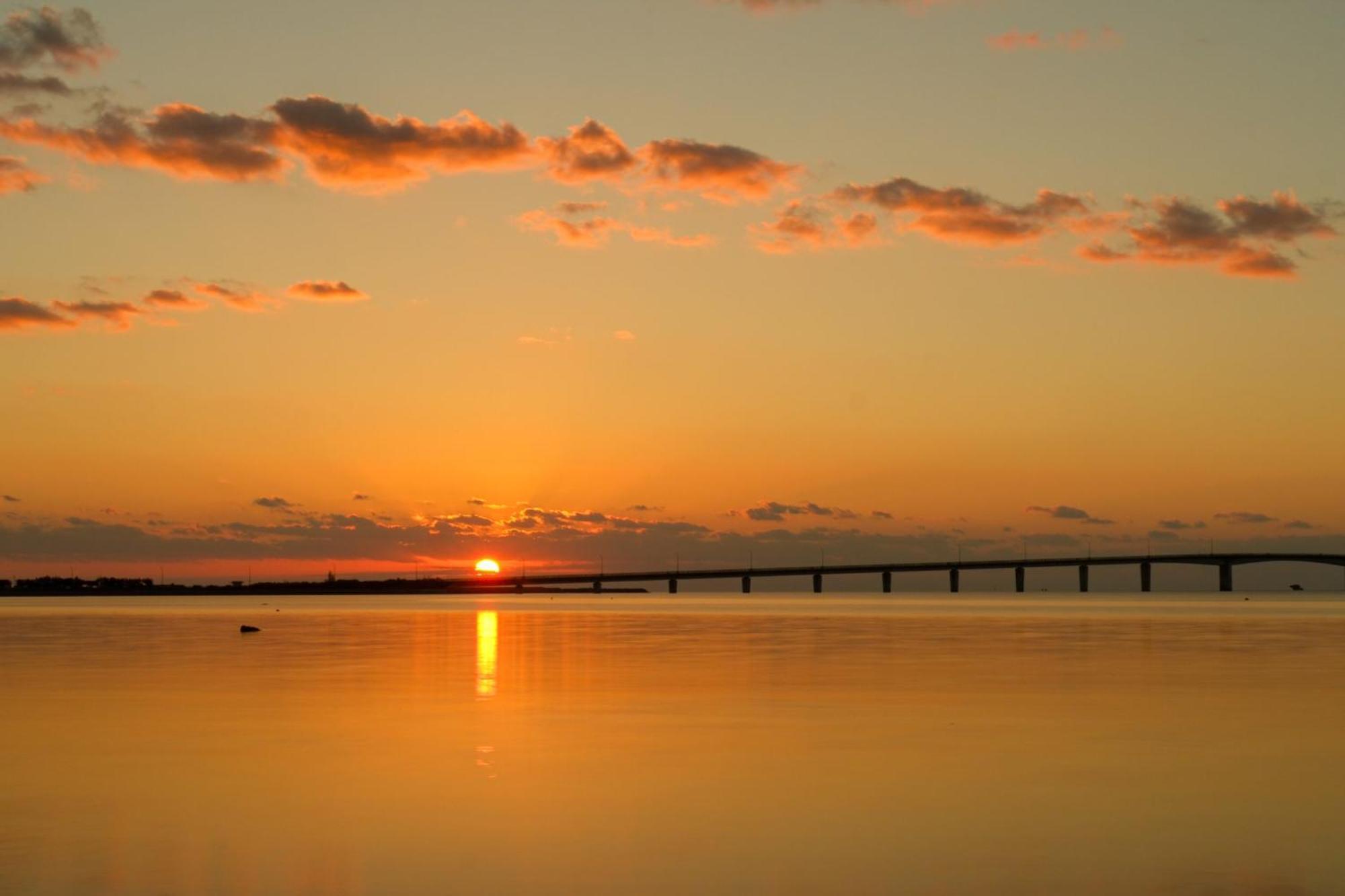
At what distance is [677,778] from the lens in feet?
82.1

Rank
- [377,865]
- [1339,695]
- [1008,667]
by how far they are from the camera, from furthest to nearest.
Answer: [1008,667]
[1339,695]
[377,865]

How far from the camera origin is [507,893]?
16328 millimetres

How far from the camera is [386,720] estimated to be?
3412cm

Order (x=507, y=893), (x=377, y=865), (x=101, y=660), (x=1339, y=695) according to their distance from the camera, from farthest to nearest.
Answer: (x=101, y=660), (x=1339, y=695), (x=377, y=865), (x=507, y=893)

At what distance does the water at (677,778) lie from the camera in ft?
57.7

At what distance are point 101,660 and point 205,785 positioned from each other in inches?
1395

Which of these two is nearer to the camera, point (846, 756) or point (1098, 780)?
point (1098, 780)

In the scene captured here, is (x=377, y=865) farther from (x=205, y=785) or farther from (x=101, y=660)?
(x=101, y=660)

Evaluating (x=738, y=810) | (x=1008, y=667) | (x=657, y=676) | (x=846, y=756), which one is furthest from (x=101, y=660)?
(x=738, y=810)

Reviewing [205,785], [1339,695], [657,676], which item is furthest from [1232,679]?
[205,785]

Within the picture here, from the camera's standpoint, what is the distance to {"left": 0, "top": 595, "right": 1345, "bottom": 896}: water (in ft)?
57.7

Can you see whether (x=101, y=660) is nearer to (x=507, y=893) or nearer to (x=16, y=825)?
(x=16, y=825)

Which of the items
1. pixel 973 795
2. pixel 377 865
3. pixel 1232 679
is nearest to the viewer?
pixel 377 865

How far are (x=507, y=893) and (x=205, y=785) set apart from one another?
9810 millimetres
